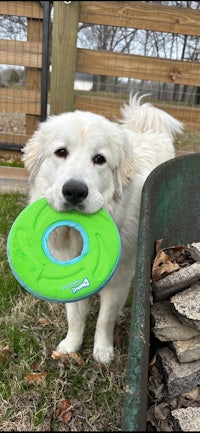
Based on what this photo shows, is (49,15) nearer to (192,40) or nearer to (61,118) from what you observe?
(192,40)

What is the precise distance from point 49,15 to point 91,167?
88.4 inches

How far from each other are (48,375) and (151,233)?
935 millimetres

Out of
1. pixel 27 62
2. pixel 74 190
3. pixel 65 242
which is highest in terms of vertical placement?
pixel 27 62

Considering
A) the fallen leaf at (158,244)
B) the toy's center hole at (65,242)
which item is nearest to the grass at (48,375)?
the toy's center hole at (65,242)

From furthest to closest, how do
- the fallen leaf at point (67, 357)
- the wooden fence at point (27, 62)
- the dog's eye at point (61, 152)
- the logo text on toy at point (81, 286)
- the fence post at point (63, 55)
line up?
the wooden fence at point (27, 62), the fence post at point (63, 55), the fallen leaf at point (67, 357), the dog's eye at point (61, 152), the logo text on toy at point (81, 286)

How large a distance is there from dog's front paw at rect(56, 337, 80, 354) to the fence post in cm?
226

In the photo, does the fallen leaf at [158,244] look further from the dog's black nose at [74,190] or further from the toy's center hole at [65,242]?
the dog's black nose at [74,190]

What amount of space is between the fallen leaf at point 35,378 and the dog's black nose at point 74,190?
886 mm

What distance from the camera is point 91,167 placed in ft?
5.85

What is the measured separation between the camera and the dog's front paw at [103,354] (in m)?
2.10

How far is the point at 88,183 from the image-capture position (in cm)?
166

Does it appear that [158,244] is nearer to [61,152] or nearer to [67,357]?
[61,152]

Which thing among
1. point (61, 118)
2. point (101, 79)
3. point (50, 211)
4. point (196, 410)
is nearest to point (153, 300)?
point (196, 410)

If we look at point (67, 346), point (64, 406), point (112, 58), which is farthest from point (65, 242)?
point (112, 58)
